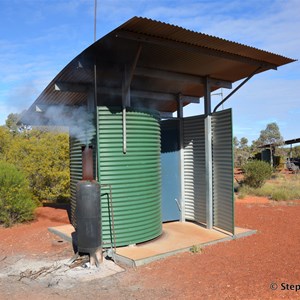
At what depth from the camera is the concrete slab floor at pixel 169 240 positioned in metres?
5.84

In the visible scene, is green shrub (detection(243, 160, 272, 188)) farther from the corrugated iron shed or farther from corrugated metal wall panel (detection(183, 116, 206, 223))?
corrugated metal wall panel (detection(183, 116, 206, 223))

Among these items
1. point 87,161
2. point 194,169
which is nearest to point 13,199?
point 87,161

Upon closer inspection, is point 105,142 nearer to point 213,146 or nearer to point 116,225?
point 116,225

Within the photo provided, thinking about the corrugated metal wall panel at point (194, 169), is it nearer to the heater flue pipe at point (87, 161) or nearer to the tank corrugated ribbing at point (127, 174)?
the tank corrugated ribbing at point (127, 174)

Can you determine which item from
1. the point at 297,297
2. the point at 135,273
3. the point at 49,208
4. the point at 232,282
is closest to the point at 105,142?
the point at 135,273

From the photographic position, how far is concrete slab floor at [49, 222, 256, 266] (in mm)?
5838

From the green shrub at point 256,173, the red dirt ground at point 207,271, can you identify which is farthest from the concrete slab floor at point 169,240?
the green shrub at point 256,173

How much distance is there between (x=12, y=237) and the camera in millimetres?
7891

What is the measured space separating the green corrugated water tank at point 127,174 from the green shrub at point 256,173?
10.1 metres

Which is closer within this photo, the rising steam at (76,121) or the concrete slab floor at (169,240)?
the concrete slab floor at (169,240)

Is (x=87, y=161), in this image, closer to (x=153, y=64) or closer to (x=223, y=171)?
(x=153, y=64)

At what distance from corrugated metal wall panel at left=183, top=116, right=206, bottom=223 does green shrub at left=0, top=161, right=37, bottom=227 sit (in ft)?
14.1

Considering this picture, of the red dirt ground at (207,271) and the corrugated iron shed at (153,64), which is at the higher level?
the corrugated iron shed at (153,64)

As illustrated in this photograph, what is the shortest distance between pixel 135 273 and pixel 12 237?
3.95 meters
